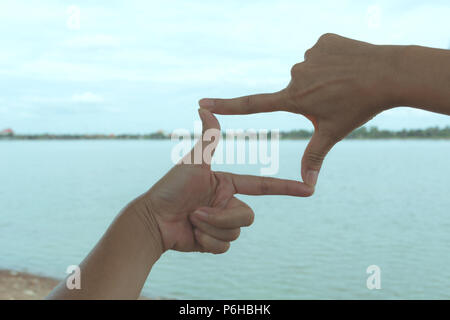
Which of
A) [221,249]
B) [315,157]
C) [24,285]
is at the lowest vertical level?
[24,285]

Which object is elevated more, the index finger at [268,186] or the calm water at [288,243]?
the index finger at [268,186]

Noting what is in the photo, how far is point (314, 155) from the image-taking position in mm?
1165

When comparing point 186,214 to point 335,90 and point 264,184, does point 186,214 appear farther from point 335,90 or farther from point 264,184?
point 335,90

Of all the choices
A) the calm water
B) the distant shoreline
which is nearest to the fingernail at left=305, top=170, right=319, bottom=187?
the distant shoreline

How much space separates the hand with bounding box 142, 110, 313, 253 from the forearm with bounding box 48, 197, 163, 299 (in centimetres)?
4

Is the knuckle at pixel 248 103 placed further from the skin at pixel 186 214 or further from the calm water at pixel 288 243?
the calm water at pixel 288 243

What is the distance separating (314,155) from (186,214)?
382 millimetres

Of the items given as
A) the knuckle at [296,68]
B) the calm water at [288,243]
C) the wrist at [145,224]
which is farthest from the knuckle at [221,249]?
the calm water at [288,243]

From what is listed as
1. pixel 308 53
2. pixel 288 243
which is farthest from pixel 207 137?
pixel 288 243

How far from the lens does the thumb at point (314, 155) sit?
113cm

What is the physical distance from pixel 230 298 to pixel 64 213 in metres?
6.82

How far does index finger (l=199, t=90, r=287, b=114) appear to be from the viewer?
1.16 m

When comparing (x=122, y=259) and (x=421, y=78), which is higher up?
(x=421, y=78)
